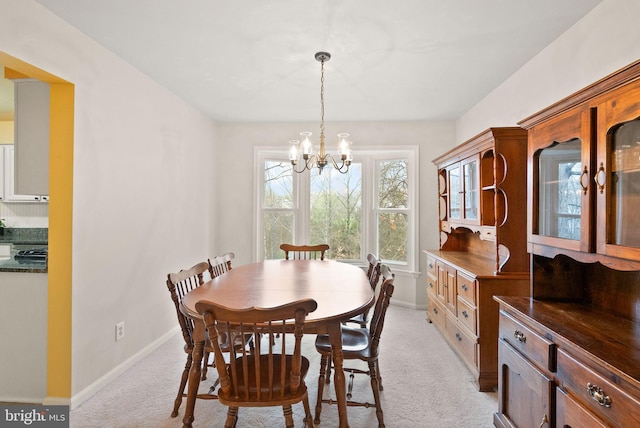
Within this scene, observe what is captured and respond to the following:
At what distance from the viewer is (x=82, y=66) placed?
7.92 feet

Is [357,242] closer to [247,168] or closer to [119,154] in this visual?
[247,168]

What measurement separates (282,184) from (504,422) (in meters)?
3.78

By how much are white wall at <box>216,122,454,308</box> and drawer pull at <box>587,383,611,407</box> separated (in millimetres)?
3394

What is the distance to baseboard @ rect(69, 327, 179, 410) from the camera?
2373 mm

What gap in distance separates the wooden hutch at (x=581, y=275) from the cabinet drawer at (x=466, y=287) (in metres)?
0.71

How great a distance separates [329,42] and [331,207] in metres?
2.74

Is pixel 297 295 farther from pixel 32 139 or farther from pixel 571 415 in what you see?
pixel 32 139

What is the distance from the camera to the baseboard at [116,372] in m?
2.37

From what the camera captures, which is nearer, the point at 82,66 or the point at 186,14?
the point at 186,14

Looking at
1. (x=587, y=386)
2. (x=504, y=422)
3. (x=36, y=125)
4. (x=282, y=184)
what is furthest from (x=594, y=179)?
(x=282, y=184)

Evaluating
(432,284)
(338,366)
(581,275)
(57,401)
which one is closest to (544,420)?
(581,275)

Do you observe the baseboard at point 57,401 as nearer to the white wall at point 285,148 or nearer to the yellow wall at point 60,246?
the yellow wall at point 60,246

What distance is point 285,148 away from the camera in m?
4.81

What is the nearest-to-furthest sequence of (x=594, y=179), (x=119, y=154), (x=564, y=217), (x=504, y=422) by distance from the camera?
(x=594, y=179) → (x=564, y=217) → (x=504, y=422) → (x=119, y=154)
